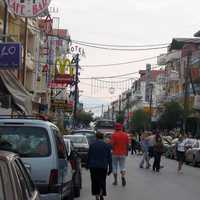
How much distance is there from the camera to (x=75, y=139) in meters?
31.0

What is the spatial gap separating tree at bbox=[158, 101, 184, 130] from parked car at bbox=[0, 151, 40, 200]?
7221 centimetres

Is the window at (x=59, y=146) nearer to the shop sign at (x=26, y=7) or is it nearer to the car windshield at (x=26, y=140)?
the car windshield at (x=26, y=140)

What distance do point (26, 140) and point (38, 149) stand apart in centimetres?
27

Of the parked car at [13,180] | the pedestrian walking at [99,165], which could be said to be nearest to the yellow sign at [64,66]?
the pedestrian walking at [99,165]

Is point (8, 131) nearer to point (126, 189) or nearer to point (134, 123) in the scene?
point (126, 189)

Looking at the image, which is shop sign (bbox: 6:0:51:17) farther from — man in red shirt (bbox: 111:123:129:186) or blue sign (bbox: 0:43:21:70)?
man in red shirt (bbox: 111:123:129:186)

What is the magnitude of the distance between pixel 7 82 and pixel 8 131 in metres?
9.48

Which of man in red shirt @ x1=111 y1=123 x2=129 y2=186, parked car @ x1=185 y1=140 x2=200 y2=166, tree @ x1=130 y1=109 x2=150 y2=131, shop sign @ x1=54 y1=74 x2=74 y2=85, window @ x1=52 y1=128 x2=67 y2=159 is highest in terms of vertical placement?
shop sign @ x1=54 y1=74 x2=74 y2=85

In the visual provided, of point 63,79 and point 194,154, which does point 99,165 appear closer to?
point 194,154

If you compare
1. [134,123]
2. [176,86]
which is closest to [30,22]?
[176,86]

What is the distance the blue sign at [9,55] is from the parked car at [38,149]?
8.32 metres

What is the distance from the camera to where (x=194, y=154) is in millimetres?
38938

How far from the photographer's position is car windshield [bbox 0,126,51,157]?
38.9ft

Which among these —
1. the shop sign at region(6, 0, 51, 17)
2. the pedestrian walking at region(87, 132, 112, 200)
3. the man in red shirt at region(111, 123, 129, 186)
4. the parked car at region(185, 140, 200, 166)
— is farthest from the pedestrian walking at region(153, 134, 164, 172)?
the pedestrian walking at region(87, 132, 112, 200)
